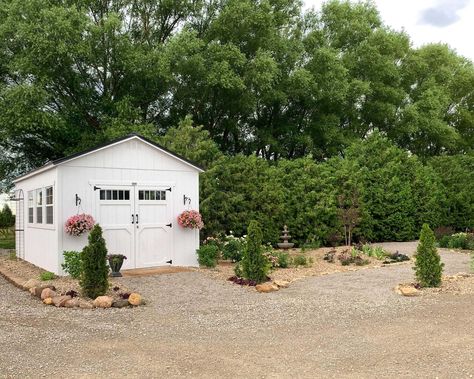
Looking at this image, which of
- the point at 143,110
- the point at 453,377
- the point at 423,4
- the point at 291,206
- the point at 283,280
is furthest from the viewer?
the point at 143,110

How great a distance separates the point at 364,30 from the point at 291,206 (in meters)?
15.3

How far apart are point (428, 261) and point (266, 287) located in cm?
316

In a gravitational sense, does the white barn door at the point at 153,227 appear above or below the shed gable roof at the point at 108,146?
below

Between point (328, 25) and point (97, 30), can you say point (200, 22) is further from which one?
point (328, 25)

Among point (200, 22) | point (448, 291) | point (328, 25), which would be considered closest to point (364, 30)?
point (328, 25)

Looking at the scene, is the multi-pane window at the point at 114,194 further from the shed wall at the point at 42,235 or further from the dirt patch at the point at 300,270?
the dirt patch at the point at 300,270

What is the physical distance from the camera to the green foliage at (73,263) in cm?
1070

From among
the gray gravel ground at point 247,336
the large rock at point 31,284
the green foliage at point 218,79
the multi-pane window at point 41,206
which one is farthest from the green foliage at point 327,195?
the gray gravel ground at point 247,336

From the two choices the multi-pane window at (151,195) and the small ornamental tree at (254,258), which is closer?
the small ornamental tree at (254,258)

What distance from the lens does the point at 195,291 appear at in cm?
961

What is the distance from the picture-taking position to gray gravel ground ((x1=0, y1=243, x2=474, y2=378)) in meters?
5.02

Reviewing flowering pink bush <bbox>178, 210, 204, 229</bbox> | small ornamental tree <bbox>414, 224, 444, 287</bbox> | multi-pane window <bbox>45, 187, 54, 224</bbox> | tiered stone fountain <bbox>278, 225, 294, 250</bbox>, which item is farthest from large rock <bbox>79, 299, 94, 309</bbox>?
tiered stone fountain <bbox>278, 225, 294, 250</bbox>

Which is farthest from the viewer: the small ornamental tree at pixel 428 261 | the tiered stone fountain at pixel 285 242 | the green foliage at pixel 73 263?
the tiered stone fountain at pixel 285 242

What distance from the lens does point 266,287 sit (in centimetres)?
954
